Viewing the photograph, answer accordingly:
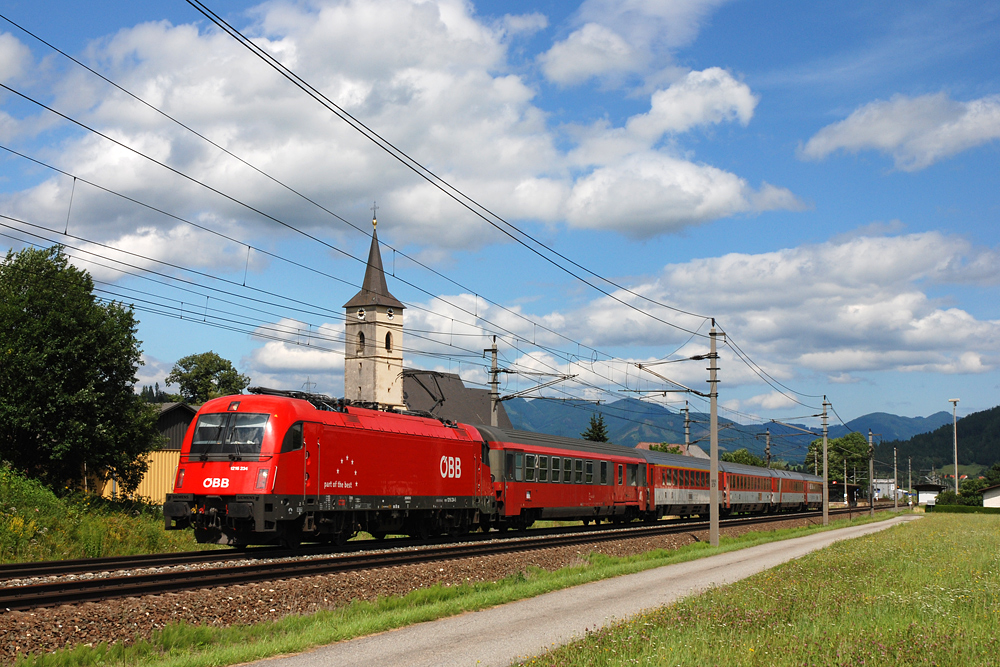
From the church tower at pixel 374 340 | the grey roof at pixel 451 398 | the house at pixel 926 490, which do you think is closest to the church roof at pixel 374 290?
the church tower at pixel 374 340

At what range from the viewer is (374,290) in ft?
347

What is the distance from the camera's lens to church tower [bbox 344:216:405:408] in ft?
341

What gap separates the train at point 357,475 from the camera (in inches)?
816

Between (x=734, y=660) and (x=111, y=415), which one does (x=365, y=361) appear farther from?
(x=734, y=660)

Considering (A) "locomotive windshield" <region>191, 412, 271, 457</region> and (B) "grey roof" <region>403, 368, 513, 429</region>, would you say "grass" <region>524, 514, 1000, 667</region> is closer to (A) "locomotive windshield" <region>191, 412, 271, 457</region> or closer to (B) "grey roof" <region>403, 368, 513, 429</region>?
(A) "locomotive windshield" <region>191, 412, 271, 457</region>

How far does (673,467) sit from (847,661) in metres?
38.9

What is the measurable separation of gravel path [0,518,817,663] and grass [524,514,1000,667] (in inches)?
222

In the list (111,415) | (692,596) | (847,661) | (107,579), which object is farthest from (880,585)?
(111,415)

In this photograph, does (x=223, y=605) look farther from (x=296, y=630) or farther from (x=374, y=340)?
(x=374, y=340)

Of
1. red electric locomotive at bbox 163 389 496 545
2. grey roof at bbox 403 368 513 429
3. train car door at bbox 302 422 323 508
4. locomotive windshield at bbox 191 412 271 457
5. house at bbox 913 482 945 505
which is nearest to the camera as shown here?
red electric locomotive at bbox 163 389 496 545

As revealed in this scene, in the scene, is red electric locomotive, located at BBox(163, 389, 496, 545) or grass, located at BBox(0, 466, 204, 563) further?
grass, located at BBox(0, 466, 204, 563)

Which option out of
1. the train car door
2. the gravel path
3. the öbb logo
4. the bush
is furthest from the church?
the gravel path

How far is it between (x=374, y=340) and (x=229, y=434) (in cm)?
8353

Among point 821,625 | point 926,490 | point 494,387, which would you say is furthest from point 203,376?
point 926,490
